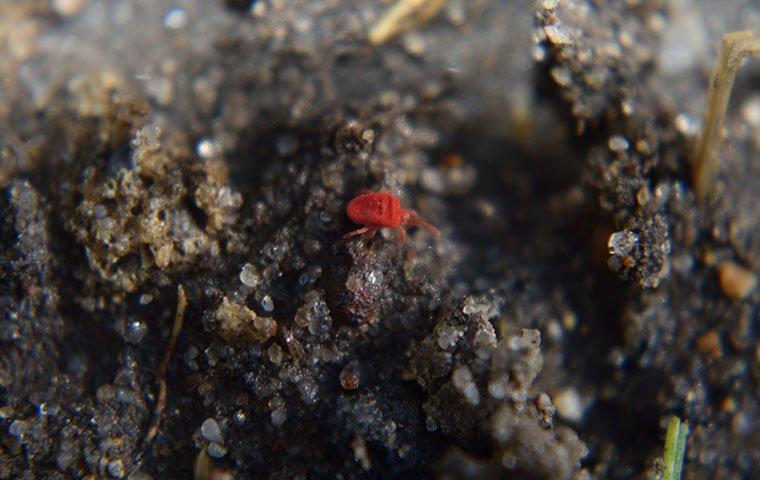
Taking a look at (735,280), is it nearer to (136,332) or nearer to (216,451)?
(216,451)

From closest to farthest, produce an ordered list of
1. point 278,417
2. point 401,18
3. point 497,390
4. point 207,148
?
point 497,390 → point 278,417 → point 207,148 → point 401,18

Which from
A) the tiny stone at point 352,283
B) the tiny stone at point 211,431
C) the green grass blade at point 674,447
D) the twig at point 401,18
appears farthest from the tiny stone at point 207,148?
the green grass blade at point 674,447

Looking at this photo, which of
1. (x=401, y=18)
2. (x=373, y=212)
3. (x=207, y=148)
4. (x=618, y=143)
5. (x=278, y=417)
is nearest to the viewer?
(x=278, y=417)

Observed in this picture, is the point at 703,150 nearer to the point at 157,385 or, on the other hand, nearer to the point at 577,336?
the point at 577,336

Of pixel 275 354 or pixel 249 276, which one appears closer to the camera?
pixel 275 354

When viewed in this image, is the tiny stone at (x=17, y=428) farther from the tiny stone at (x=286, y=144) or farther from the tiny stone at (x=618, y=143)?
the tiny stone at (x=618, y=143)

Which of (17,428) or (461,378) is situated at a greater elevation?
(461,378)

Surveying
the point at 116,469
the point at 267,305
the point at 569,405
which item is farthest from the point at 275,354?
the point at 569,405
